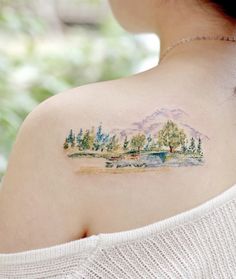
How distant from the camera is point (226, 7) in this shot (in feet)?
2.84

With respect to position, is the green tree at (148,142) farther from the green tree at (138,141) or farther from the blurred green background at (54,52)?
the blurred green background at (54,52)

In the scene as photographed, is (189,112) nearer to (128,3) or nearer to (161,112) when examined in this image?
(161,112)

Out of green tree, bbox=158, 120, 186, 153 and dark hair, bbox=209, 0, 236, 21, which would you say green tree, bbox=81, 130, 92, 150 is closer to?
green tree, bbox=158, 120, 186, 153

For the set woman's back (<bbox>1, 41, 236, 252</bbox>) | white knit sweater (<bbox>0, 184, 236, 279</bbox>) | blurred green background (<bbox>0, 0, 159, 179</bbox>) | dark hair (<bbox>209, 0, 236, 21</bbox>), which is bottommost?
white knit sweater (<bbox>0, 184, 236, 279</bbox>)

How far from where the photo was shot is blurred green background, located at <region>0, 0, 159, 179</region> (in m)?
1.49

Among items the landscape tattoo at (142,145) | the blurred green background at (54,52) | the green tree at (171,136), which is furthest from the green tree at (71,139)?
the blurred green background at (54,52)

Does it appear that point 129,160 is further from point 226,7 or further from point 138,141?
point 226,7

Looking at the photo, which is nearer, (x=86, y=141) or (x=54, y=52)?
(x=86, y=141)

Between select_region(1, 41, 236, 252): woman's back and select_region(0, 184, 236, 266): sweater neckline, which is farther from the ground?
select_region(1, 41, 236, 252): woman's back

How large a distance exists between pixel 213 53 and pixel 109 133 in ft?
0.68

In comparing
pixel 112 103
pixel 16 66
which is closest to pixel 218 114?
pixel 112 103

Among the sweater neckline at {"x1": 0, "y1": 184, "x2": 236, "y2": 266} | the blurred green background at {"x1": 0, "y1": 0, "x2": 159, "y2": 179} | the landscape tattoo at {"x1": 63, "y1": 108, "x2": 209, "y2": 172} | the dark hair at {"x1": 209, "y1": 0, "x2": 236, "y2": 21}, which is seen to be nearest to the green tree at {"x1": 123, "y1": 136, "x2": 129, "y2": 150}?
the landscape tattoo at {"x1": 63, "y1": 108, "x2": 209, "y2": 172}

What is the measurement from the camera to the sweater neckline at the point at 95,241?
0.76m

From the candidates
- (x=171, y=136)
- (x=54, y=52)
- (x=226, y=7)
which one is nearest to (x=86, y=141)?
(x=171, y=136)
